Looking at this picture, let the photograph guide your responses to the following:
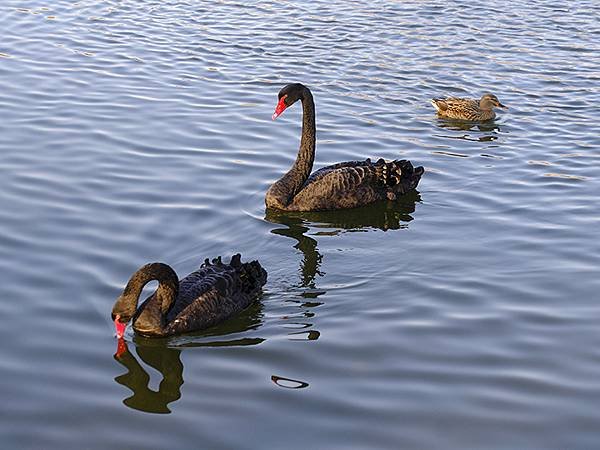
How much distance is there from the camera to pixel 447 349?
6707mm

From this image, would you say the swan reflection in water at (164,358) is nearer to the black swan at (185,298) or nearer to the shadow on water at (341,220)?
the black swan at (185,298)

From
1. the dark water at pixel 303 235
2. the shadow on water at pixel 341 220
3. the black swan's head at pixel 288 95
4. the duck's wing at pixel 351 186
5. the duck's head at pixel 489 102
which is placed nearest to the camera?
the dark water at pixel 303 235

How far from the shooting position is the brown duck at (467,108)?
12102mm

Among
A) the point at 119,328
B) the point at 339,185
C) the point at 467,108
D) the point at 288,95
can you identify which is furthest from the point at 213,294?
the point at 467,108

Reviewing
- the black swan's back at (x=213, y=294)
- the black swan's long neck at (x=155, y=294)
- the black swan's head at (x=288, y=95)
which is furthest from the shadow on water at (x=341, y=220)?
the black swan's long neck at (x=155, y=294)

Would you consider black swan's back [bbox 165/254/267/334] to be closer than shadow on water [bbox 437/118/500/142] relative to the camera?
Yes

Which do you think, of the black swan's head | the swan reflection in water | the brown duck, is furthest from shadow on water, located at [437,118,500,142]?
the swan reflection in water

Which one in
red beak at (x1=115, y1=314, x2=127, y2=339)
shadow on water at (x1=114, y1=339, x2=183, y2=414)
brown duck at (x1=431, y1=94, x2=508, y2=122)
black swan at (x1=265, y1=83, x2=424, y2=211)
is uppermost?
brown duck at (x1=431, y1=94, x2=508, y2=122)

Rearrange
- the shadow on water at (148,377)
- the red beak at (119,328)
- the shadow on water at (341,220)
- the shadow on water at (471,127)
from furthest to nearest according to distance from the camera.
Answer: the shadow on water at (471,127) < the shadow on water at (341,220) < the red beak at (119,328) < the shadow on water at (148,377)

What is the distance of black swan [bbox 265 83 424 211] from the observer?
959 cm

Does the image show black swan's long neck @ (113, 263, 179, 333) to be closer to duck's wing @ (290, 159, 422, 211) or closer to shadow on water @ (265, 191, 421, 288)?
shadow on water @ (265, 191, 421, 288)

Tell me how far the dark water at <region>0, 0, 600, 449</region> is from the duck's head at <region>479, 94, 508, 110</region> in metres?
0.21

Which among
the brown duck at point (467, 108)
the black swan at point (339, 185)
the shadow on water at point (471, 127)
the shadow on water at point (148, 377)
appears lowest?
the shadow on water at point (148, 377)

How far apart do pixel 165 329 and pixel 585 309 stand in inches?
111
